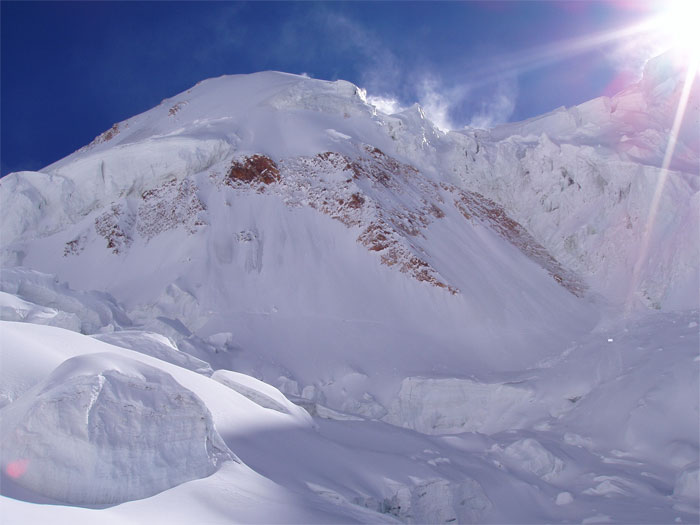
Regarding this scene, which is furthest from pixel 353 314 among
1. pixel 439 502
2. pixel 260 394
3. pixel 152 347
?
pixel 439 502

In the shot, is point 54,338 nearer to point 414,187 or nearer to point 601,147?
point 414,187

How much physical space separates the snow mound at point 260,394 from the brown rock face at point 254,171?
1608 centimetres

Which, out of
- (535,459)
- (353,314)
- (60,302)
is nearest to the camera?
(535,459)

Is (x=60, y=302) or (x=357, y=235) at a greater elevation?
(x=357, y=235)

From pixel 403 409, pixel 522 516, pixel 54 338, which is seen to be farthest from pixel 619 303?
pixel 54 338

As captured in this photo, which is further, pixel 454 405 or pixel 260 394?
pixel 454 405

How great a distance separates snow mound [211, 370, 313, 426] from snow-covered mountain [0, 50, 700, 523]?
2.3 inches

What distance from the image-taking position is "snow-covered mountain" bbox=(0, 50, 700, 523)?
620cm

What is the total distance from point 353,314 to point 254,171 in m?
8.67

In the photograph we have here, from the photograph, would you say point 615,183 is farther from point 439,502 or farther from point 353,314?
point 439,502

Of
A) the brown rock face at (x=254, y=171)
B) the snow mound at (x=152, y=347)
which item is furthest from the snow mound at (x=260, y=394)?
the brown rock face at (x=254, y=171)

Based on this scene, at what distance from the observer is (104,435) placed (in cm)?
558

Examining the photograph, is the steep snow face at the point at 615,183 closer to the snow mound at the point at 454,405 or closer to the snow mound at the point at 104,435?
the snow mound at the point at 454,405

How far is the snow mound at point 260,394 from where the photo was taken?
35.3ft
